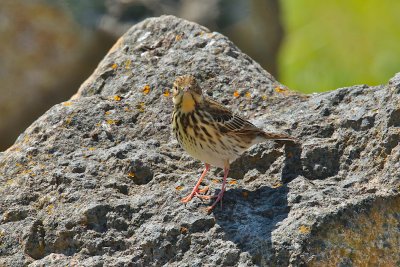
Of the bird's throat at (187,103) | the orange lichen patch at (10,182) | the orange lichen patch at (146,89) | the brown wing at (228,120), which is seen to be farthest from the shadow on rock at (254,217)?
the orange lichen patch at (10,182)

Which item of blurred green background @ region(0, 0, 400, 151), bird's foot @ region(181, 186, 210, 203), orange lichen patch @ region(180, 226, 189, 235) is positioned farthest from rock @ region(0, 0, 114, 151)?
orange lichen patch @ region(180, 226, 189, 235)

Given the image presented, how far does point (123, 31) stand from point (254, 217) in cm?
728

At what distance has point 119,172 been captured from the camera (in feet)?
22.6

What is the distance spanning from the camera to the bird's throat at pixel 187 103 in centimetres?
704

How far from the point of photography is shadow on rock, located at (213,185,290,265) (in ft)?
20.0

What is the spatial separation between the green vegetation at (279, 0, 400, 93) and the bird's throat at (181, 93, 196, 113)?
685cm

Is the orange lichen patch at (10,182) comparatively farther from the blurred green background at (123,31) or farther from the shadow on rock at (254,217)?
the blurred green background at (123,31)

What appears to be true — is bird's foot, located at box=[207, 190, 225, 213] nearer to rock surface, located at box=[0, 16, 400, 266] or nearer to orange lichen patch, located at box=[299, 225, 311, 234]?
rock surface, located at box=[0, 16, 400, 266]

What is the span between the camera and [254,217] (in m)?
6.38

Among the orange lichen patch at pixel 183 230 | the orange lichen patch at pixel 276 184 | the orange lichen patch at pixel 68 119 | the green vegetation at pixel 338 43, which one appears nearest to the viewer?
the orange lichen patch at pixel 183 230

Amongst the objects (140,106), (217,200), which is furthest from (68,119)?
(217,200)

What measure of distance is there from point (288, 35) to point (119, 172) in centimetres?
974

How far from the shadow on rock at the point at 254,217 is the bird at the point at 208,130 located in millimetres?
294

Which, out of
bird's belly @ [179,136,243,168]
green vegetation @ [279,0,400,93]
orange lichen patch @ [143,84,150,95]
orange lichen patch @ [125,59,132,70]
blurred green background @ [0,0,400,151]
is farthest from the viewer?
green vegetation @ [279,0,400,93]
